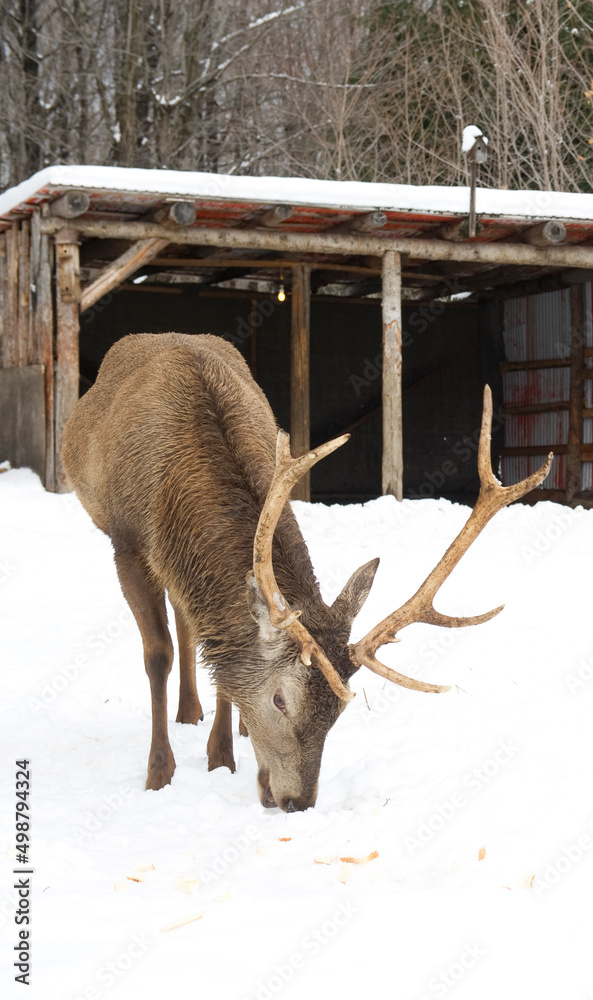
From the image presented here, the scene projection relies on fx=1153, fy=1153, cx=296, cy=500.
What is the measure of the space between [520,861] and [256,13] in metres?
22.8

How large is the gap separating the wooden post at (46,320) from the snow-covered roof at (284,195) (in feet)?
1.17

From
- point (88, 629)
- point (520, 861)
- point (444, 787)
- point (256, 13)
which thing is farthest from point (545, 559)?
point (256, 13)

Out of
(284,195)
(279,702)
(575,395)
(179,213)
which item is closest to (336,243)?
(284,195)

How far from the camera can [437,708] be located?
18.4 ft

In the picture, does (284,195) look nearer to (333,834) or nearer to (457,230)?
(457,230)

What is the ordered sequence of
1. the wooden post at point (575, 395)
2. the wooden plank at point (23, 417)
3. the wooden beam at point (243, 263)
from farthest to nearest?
the wooden post at point (575, 395), the wooden beam at point (243, 263), the wooden plank at point (23, 417)

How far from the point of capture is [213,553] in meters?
4.28

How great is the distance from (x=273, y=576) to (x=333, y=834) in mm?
917

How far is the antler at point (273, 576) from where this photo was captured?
3.70 meters

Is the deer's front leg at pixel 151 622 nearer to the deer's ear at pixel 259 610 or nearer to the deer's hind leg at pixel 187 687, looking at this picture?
the deer's hind leg at pixel 187 687

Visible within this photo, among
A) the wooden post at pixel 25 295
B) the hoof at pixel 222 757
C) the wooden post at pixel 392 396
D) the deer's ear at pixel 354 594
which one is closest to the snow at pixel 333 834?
the hoof at pixel 222 757

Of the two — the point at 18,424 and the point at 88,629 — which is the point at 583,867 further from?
the point at 18,424

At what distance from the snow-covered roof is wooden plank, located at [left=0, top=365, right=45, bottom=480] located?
1.65 meters

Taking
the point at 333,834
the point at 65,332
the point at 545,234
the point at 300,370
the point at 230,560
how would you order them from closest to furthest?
1. the point at 333,834
2. the point at 230,560
3. the point at 65,332
4. the point at 545,234
5. the point at 300,370
